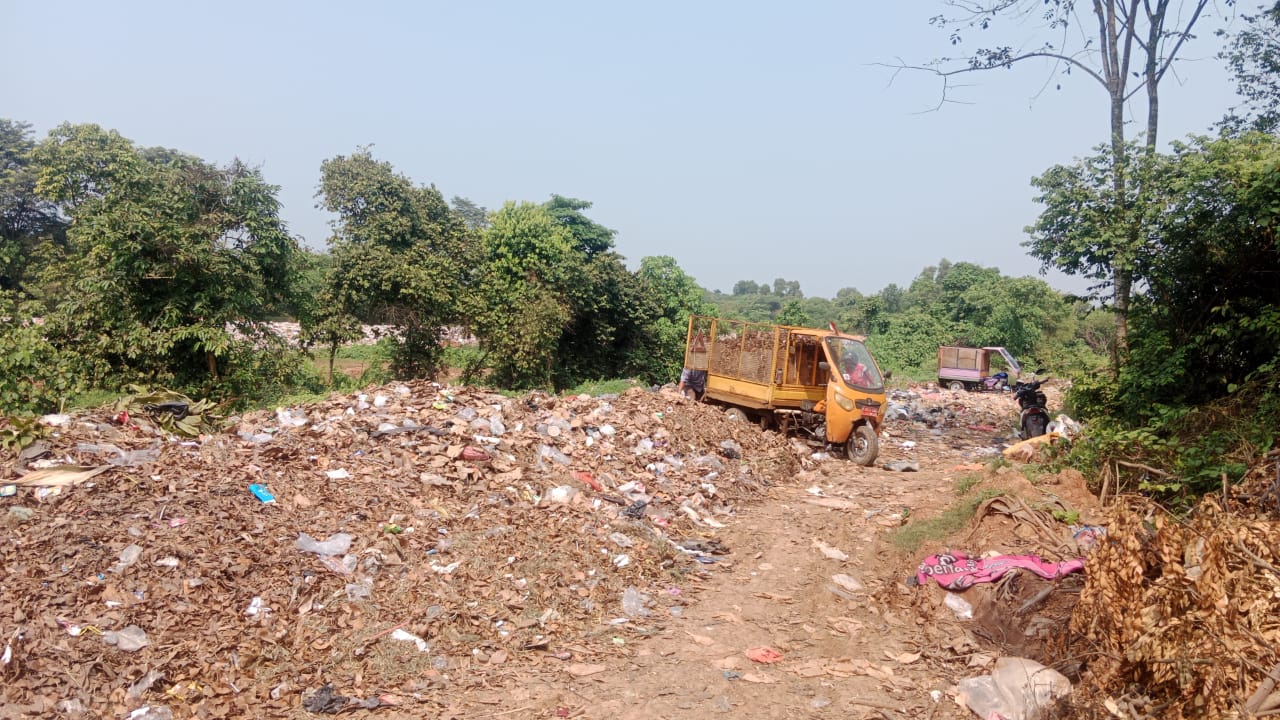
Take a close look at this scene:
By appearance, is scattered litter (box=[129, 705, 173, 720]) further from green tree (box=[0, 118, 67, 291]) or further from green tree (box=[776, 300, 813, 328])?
green tree (box=[0, 118, 67, 291])

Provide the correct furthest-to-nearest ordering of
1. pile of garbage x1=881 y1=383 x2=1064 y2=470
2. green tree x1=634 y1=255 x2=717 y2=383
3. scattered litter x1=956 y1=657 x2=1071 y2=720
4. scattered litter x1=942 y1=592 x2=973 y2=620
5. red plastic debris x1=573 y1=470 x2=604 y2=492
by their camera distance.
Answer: green tree x1=634 y1=255 x2=717 y2=383 → pile of garbage x1=881 y1=383 x2=1064 y2=470 → red plastic debris x1=573 y1=470 x2=604 y2=492 → scattered litter x1=942 y1=592 x2=973 y2=620 → scattered litter x1=956 y1=657 x2=1071 y2=720

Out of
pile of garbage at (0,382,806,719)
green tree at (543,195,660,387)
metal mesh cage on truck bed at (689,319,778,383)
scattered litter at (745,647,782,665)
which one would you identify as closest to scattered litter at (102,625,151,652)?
pile of garbage at (0,382,806,719)

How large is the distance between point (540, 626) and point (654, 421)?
520 cm

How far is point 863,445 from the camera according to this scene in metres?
10.1

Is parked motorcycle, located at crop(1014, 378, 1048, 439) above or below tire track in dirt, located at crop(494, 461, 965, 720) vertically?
above

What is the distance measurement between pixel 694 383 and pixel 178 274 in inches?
338

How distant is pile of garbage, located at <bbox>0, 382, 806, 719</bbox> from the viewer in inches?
150

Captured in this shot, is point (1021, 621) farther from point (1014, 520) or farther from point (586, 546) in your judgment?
point (586, 546)

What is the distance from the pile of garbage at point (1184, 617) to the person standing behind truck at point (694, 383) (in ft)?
27.6

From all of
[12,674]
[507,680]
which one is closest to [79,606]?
[12,674]

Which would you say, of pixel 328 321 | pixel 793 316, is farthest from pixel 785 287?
pixel 328 321

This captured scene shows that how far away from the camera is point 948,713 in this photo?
3.83 m

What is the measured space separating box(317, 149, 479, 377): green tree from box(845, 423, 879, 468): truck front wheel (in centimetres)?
1093

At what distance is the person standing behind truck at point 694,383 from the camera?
12332 millimetres
